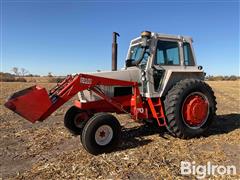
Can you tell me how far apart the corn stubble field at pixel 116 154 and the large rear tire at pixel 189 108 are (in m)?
0.27

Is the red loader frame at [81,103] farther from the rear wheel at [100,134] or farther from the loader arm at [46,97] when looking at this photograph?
the rear wheel at [100,134]

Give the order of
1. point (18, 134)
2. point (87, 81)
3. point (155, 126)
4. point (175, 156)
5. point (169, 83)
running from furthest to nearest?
1. point (155, 126)
2. point (18, 134)
3. point (169, 83)
4. point (87, 81)
5. point (175, 156)

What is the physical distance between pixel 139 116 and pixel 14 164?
3052mm

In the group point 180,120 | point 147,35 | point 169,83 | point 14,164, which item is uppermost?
point 147,35


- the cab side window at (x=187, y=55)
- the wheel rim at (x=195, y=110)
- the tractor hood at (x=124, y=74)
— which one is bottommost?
the wheel rim at (x=195, y=110)

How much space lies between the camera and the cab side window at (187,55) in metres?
7.64

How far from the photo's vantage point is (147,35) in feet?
21.7

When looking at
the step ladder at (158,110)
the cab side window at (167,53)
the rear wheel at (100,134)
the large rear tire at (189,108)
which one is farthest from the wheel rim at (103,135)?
the cab side window at (167,53)

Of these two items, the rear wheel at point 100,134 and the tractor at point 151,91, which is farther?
the tractor at point 151,91

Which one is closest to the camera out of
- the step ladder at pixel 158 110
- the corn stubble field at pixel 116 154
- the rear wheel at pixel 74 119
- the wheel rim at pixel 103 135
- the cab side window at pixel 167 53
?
the corn stubble field at pixel 116 154

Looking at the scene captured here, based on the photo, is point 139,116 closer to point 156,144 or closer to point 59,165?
point 156,144

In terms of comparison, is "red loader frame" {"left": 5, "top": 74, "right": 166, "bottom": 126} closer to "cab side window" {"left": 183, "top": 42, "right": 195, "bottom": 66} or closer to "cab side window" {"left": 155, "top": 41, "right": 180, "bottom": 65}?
"cab side window" {"left": 155, "top": 41, "right": 180, "bottom": 65}

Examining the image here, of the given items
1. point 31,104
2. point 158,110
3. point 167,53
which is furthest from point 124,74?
point 31,104

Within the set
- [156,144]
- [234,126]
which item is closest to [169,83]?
[156,144]
